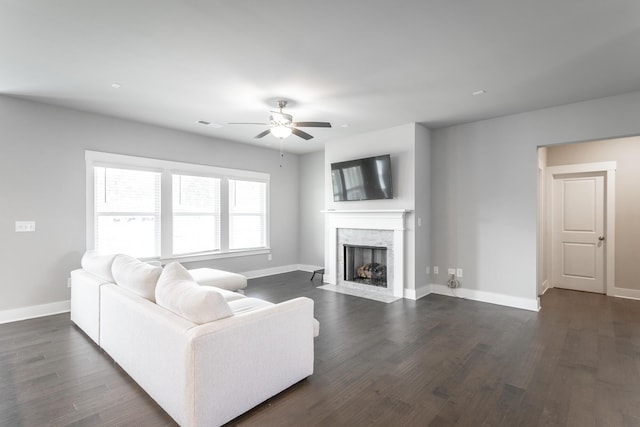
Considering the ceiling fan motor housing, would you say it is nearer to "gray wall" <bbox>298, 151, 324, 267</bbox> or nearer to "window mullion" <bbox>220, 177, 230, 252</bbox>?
"window mullion" <bbox>220, 177, 230, 252</bbox>

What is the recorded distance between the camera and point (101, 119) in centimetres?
457

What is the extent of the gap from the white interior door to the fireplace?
3.09 metres

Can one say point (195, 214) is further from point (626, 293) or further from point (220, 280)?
point (626, 293)

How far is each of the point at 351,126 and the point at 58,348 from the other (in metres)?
4.58

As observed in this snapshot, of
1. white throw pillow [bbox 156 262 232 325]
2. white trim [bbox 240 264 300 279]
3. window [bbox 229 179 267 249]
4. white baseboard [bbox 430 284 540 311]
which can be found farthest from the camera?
white trim [bbox 240 264 300 279]

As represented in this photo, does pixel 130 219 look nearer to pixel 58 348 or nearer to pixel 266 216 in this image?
pixel 58 348

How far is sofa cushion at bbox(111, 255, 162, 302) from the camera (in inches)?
94.0

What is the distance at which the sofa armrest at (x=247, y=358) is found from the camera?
1.79 metres

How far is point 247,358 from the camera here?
2.00 m

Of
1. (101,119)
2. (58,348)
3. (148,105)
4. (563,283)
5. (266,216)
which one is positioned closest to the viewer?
(58,348)

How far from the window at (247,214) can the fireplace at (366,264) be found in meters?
1.98

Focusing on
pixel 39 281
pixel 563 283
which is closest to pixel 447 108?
pixel 563 283

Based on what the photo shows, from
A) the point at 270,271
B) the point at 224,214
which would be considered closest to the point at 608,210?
the point at 270,271

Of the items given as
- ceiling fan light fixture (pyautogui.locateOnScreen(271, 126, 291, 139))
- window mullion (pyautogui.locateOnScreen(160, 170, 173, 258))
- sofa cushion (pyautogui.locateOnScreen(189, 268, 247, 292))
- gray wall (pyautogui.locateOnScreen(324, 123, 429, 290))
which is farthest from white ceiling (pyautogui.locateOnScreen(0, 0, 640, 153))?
sofa cushion (pyautogui.locateOnScreen(189, 268, 247, 292))
